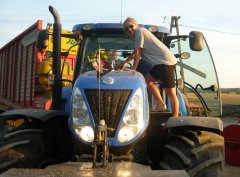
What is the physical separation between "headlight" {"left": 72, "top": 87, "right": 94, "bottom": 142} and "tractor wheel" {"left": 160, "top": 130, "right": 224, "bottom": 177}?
2.44 ft

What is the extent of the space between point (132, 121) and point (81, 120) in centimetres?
47

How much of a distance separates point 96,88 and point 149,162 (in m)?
0.88

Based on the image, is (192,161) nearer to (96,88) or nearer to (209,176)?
(209,176)

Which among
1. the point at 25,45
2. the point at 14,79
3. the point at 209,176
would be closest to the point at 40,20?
the point at 25,45

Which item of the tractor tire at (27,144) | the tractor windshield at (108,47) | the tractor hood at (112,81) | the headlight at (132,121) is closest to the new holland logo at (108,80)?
the tractor hood at (112,81)

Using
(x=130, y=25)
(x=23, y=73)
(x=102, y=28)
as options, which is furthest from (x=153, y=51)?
(x=23, y=73)

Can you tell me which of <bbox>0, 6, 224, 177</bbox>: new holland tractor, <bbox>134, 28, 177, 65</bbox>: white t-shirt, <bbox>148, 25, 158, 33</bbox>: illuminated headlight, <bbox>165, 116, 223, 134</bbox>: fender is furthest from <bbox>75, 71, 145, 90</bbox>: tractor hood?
<bbox>148, 25, 158, 33</bbox>: illuminated headlight

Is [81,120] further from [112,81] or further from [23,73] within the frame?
[23,73]

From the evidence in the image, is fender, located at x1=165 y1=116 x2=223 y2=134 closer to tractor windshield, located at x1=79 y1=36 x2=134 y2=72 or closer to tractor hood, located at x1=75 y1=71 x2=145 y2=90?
tractor hood, located at x1=75 y1=71 x2=145 y2=90

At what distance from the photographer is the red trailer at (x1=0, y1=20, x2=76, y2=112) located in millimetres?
9867

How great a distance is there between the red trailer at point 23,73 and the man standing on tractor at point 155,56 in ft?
16.0

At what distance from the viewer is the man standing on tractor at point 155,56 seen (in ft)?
14.5

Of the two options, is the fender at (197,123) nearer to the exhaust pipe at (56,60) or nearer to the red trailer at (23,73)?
the exhaust pipe at (56,60)

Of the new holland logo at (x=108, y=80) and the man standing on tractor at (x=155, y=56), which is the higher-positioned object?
the man standing on tractor at (x=155, y=56)
